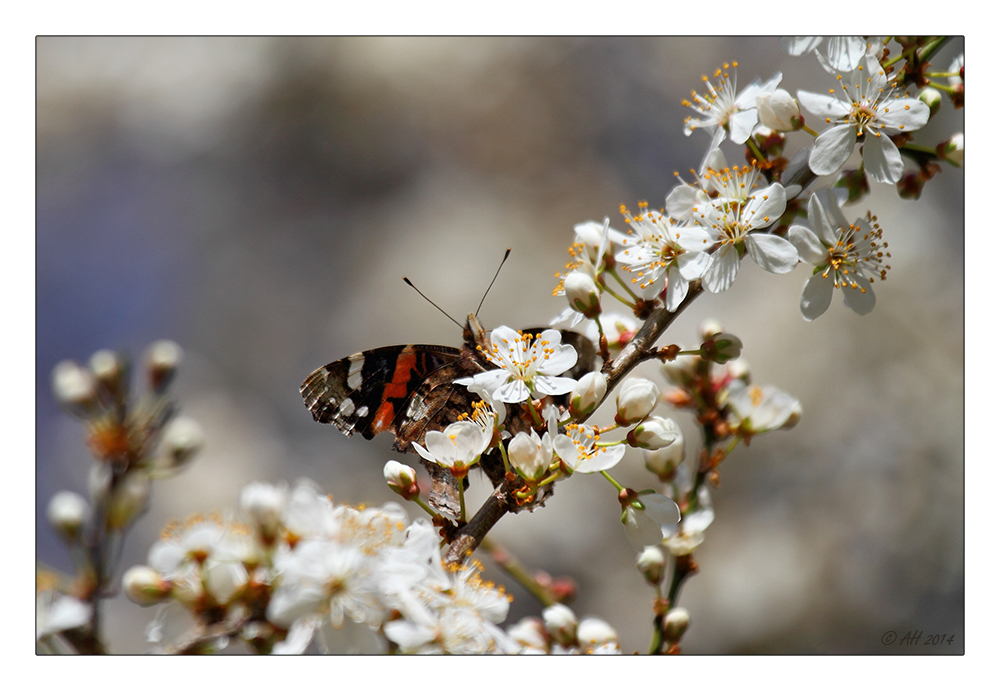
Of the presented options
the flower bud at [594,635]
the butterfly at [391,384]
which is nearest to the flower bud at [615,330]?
the butterfly at [391,384]

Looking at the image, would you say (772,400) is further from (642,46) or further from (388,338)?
(388,338)

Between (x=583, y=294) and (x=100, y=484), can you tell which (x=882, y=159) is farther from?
(x=100, y=484)

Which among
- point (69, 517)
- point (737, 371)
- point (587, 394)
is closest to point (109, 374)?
point (69, 517)

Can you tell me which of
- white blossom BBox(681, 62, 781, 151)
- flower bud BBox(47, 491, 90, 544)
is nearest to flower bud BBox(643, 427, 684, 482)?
white blossom BBox(681, 62, 781, 151)

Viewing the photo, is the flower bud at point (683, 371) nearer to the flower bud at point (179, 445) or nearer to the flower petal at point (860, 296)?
the flower petal at point (860, 296)

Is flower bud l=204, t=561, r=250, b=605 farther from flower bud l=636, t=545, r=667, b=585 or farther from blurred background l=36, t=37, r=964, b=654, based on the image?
blurred background l=36, t=37, r=964, b=654
